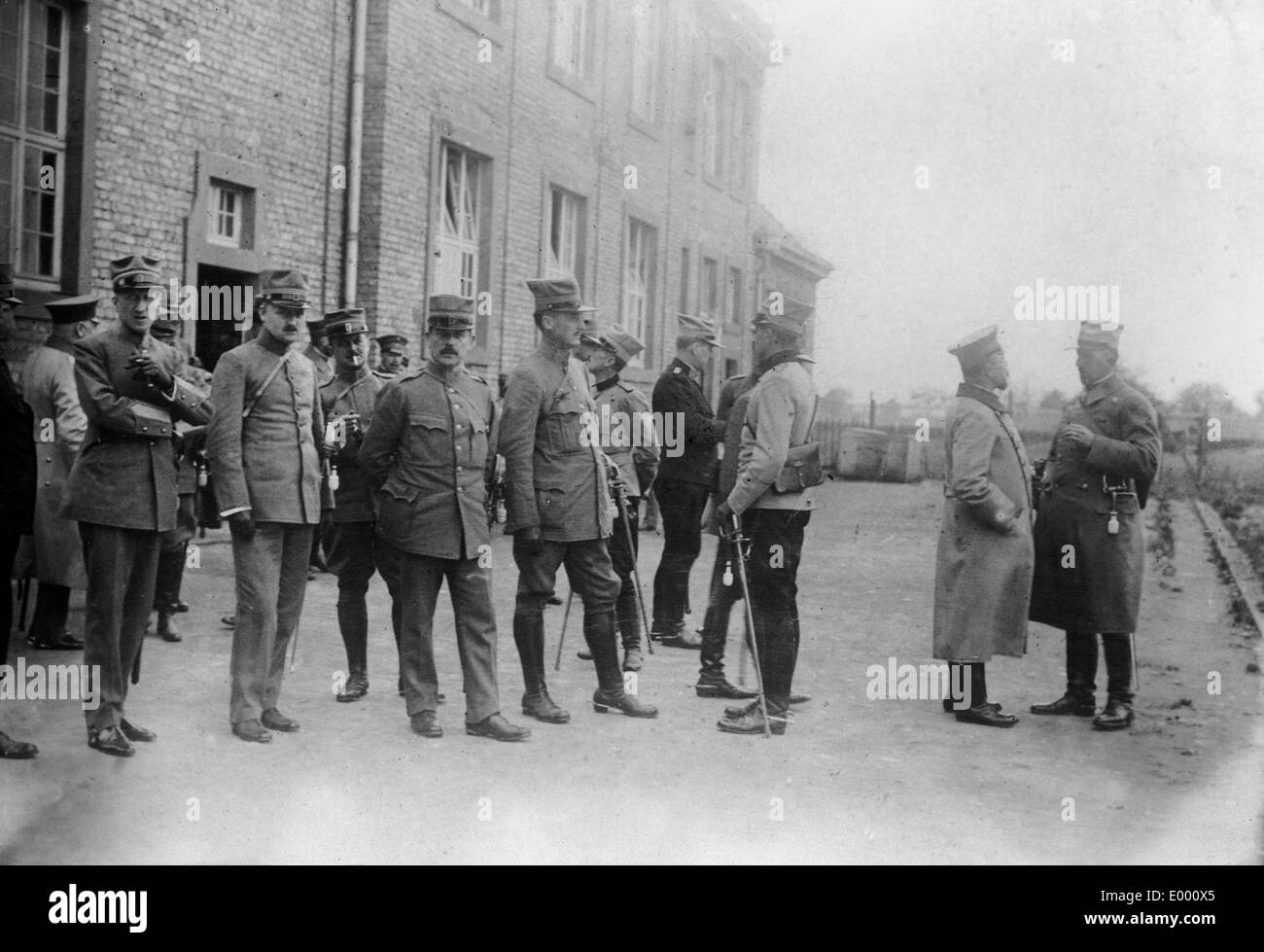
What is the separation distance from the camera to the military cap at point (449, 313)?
5969 mm

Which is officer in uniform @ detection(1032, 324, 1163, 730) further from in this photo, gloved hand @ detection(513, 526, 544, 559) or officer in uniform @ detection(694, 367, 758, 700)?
gloved hand @ detection(513, 526, 544, 559)

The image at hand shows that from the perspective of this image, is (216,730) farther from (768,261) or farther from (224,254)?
(224,254)

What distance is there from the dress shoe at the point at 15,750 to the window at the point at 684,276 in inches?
347

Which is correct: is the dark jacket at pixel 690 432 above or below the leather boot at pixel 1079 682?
above

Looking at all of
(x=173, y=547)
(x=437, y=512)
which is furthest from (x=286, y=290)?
(x=173, y=547)

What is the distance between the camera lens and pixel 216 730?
5.92 meters

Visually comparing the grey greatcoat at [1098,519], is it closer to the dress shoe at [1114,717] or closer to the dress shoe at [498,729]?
the dress shoe at [1114,717]

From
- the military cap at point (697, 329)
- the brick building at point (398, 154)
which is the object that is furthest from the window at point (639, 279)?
the military cap at point (697, 329)

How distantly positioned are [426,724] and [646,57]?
8.43 meters

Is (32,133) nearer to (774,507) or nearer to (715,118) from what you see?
(715,118)

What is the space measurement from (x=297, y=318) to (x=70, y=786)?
7.49 ft

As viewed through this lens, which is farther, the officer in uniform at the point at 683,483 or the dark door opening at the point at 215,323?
the dark door opening at the point at 215,323

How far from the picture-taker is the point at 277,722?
19.7 ft

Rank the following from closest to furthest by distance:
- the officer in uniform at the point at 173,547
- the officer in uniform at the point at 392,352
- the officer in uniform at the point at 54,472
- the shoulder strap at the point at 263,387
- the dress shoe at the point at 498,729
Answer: the shoulder strap at the point at 263,387 < the dress shoe at the point at 498,729 < the officer in uniform at the point at 54,472 < the officer in uniform at the point at 173,547 < the officer in uniform at the point at 392,352
